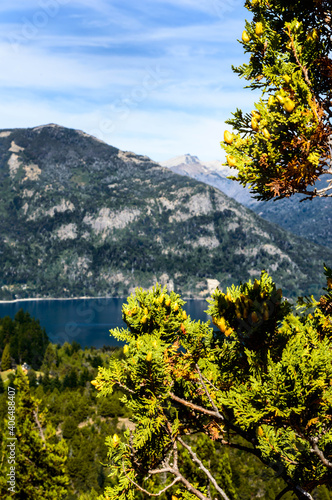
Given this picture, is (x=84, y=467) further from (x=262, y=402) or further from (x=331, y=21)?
(x=331, y=21)

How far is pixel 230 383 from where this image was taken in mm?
7383

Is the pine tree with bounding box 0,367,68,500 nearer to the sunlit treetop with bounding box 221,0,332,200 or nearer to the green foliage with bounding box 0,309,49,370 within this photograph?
the sunlit treetop with bounding box 221,0,332,200

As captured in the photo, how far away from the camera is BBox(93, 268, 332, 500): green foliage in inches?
214

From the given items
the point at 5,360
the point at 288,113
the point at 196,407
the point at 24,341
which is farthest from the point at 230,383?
the point at 24,341

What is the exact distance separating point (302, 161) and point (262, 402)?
391 centimetres

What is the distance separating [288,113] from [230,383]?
5114 millimetres

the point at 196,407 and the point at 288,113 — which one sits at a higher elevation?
the point at 288,113

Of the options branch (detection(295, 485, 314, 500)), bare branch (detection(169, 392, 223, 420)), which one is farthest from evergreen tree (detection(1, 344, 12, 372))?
branch (detection(295, 485, 314, 500))

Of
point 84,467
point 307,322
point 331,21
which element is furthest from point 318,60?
point 84,467

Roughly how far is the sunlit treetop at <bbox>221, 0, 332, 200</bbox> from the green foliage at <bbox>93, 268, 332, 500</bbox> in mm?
1992

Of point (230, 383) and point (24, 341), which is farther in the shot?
point (24, 341)

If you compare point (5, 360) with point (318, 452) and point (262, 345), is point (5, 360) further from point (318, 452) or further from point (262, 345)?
point (318, 452)

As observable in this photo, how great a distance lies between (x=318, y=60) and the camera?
267 inches

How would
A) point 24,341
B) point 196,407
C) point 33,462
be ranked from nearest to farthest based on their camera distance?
point 196,407 → point 33,462 → point 24,341
